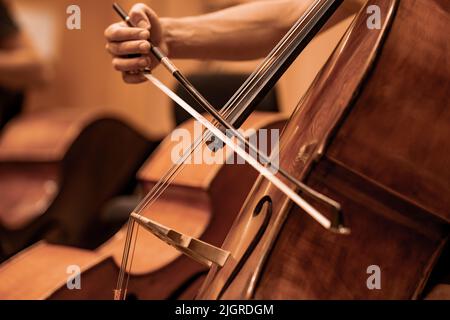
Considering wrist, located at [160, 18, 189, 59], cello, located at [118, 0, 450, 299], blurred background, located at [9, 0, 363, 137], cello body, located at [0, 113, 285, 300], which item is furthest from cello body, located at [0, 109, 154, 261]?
cello, located at [118, 0, 450, 299]

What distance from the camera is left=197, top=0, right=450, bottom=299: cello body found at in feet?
2.12

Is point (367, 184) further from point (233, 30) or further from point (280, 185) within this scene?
point (233, 30)

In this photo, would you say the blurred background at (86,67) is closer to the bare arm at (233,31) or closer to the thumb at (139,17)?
the bare arm at (233,31)

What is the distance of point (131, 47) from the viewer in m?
0.81

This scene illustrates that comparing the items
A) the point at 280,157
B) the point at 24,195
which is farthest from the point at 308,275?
the point at 24,195

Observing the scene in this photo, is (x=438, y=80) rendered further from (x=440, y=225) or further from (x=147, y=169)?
(x=147, y=169)

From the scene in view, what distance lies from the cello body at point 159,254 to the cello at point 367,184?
13.4 inches

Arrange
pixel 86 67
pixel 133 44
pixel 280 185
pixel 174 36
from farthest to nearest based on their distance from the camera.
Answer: pixel 86 67 → pixel 174 36 → pixel 133 44 → pixel 280 185

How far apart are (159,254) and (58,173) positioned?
2.41 ft

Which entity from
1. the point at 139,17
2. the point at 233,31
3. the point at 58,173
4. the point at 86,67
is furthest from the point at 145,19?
the point at 86,67

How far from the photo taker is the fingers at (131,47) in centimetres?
80

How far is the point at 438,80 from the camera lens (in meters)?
0.68

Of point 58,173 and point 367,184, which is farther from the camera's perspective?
point 58,173
